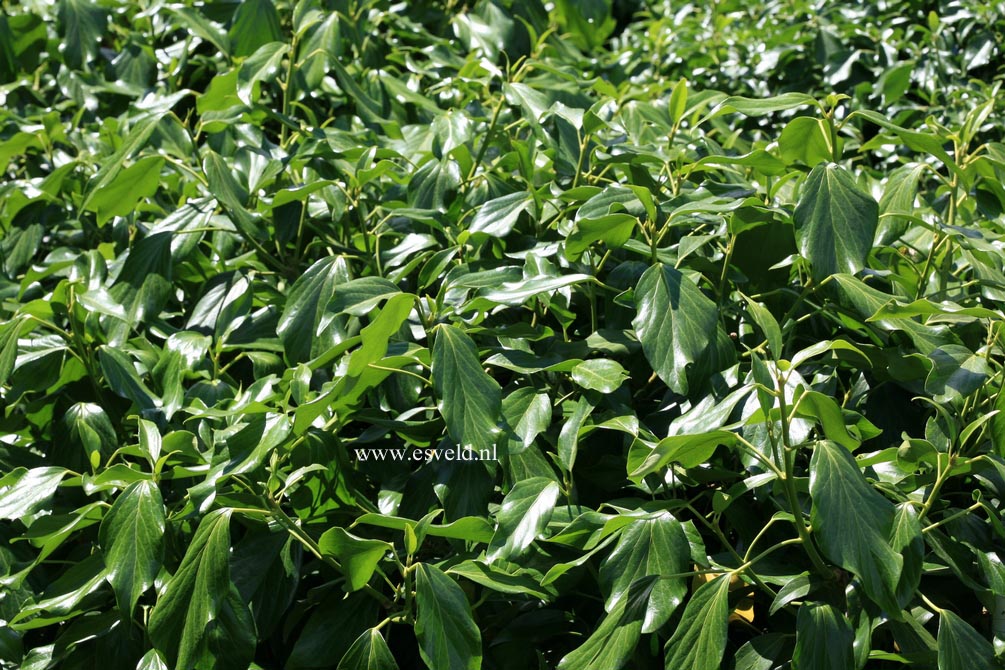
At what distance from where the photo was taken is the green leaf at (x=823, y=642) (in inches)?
46.6

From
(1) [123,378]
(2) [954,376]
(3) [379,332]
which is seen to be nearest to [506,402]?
(3) [379,332]

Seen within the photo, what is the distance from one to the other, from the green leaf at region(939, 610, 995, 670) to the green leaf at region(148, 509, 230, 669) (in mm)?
943

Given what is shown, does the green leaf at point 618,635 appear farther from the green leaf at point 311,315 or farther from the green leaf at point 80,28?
the green leaf at point 80,28

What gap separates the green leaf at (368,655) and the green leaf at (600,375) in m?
0.46

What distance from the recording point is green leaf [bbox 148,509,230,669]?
129 cm

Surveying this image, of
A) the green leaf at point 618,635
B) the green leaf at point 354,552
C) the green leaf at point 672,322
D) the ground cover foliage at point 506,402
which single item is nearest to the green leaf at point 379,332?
the ground cover foliage at point 506,402

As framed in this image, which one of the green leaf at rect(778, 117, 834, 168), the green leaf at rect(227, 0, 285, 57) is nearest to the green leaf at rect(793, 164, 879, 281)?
the green leaf at rect(778, 117, 834, 168)

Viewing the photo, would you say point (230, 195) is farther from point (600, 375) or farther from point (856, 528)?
point (856, 528)

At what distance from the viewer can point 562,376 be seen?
1589 millimetres

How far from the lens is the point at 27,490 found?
1.55 metres

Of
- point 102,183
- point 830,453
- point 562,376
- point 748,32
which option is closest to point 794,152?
point 562,376

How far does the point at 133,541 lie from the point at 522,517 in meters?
0.56

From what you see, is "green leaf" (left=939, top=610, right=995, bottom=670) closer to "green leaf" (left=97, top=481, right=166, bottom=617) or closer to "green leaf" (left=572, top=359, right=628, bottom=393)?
"green leaf" (left=572, top=359, right=628, bottom=393)

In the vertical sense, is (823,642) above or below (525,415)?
below
